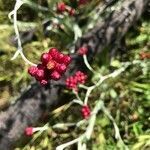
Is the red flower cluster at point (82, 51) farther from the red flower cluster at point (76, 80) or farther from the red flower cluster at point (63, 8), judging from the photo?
the red flower cluster at point (63, 8)

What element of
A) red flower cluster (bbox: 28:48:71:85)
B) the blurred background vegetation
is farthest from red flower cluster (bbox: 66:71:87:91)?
red flower cluster (bbox: 28:48:71:85)

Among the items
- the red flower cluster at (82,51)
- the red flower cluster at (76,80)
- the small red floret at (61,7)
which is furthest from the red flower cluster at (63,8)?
the red flower cluster at (76,80)

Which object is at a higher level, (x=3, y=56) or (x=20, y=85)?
(x=3, y=56)

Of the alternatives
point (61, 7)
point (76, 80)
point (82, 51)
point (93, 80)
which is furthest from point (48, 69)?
point (61, 7)

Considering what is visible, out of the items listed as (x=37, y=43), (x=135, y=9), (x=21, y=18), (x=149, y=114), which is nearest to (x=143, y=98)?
(x=149, y=114)

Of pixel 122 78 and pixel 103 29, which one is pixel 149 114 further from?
pixel 103 29

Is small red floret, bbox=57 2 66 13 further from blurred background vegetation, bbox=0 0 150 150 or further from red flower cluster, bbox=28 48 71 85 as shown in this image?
red flower cluster, bbox=28 48 71 85

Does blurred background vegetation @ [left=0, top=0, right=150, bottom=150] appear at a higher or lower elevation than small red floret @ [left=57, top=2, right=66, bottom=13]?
lower

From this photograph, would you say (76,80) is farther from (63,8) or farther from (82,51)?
(63,8)
